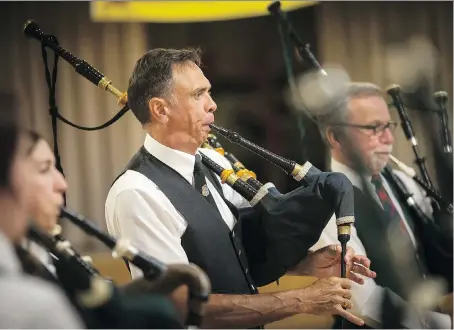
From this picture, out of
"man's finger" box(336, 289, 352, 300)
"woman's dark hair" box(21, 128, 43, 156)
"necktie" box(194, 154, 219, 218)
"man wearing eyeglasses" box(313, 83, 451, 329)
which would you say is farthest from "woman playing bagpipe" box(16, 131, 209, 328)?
"man wearing eyeglasses" box(313, 83, 451, 329)

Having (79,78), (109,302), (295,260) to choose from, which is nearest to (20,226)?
(109,302)

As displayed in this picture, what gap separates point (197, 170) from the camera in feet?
6.53

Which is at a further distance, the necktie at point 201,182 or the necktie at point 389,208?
the necktie at point 389,208

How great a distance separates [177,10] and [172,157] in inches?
16.5

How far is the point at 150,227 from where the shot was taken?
189cm

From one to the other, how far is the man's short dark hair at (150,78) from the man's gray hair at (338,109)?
0.42 meters

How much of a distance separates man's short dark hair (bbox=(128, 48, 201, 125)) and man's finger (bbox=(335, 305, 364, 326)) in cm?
70

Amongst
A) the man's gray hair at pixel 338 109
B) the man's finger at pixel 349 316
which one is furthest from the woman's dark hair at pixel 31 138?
the man's finger at pixel 349 316

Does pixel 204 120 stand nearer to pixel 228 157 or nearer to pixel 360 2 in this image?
pixel 228 157

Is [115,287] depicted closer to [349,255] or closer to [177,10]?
[349,255]

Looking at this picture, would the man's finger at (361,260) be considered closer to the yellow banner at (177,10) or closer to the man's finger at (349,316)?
the man's finger at (349,316)

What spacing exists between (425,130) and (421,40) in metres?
0.26

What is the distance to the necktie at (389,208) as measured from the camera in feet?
7.13

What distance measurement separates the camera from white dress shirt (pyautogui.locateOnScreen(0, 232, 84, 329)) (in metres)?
1.79
